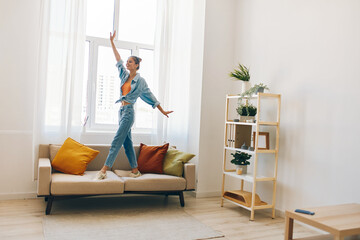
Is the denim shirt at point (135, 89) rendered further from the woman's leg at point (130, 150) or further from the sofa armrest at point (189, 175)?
the sofa armrest at point (189, 175)

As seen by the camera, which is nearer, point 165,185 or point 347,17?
point 347,17

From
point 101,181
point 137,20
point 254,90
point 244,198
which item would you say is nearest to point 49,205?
point 101,181

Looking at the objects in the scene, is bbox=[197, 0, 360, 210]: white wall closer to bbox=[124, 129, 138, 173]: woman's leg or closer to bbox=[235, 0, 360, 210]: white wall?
bbox=[235, 0, 360, 210]: white wall

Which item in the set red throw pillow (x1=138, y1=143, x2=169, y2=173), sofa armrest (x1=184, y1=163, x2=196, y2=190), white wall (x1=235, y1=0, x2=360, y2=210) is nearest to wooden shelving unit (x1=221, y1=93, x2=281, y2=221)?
white wall (x1=235, y1=0, x2=360, y2=210)

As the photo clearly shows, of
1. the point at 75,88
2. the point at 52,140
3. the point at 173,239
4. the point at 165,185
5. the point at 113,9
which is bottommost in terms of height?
the point at 173,239

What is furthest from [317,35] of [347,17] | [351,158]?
[351,158]

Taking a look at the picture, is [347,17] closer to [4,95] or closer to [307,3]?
[307,3]

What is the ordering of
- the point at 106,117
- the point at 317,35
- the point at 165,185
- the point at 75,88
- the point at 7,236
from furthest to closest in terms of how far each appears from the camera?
1. the point at 106,117
2. the point at 75,88
3. the point at 165,185
4. the point at 317,35
5. the point at 7,236

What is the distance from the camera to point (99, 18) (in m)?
4.46

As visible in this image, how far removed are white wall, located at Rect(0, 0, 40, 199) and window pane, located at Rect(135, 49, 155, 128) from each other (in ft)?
4.54

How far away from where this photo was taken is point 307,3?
11.0ft

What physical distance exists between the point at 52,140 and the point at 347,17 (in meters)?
3.36

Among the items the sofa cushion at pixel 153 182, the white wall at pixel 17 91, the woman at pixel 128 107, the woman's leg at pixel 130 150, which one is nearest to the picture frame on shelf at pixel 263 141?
the sofa cushion at pixel 153 182

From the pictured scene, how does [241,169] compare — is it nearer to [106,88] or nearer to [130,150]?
[130,150]
